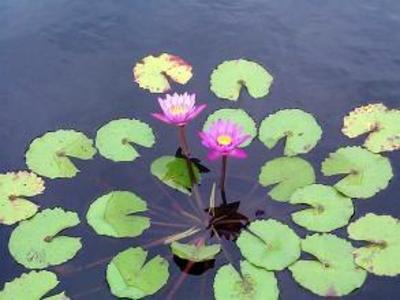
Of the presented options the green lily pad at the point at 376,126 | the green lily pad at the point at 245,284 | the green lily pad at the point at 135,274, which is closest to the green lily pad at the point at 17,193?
the green lily pad at the point at 135,274

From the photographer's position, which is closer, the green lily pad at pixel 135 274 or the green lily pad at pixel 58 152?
the green lily pad at pixel 135 274

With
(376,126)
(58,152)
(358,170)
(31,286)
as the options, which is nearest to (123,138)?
(58,152)

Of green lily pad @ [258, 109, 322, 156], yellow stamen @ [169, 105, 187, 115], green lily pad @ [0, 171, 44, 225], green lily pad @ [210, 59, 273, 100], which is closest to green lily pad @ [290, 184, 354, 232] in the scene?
green lily pad @ [258, 109, 322, 156]

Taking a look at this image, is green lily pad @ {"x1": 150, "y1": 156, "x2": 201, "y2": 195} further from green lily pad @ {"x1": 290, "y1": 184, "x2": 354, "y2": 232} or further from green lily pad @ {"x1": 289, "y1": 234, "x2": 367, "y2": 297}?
green lily pad @ {"x1": 289, "y1": 234, "x2": 367, "y2": 297}

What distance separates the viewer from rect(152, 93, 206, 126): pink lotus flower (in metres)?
2.76

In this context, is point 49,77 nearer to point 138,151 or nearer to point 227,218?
point 138,151

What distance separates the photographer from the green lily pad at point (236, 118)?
3184mm

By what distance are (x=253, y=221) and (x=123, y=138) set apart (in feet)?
2.76

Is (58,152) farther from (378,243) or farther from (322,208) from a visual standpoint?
(378,243)

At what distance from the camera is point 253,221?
2.83m

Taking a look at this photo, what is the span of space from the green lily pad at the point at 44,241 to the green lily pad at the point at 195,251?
460 millimetres

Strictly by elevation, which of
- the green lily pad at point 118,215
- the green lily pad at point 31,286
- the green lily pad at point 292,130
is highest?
the green lily pad at point 292,130

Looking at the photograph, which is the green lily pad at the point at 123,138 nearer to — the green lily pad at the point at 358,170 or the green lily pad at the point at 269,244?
the green lily pad at the point at 269,244

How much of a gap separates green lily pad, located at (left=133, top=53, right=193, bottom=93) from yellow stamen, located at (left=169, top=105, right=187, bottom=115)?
0.68 metres
